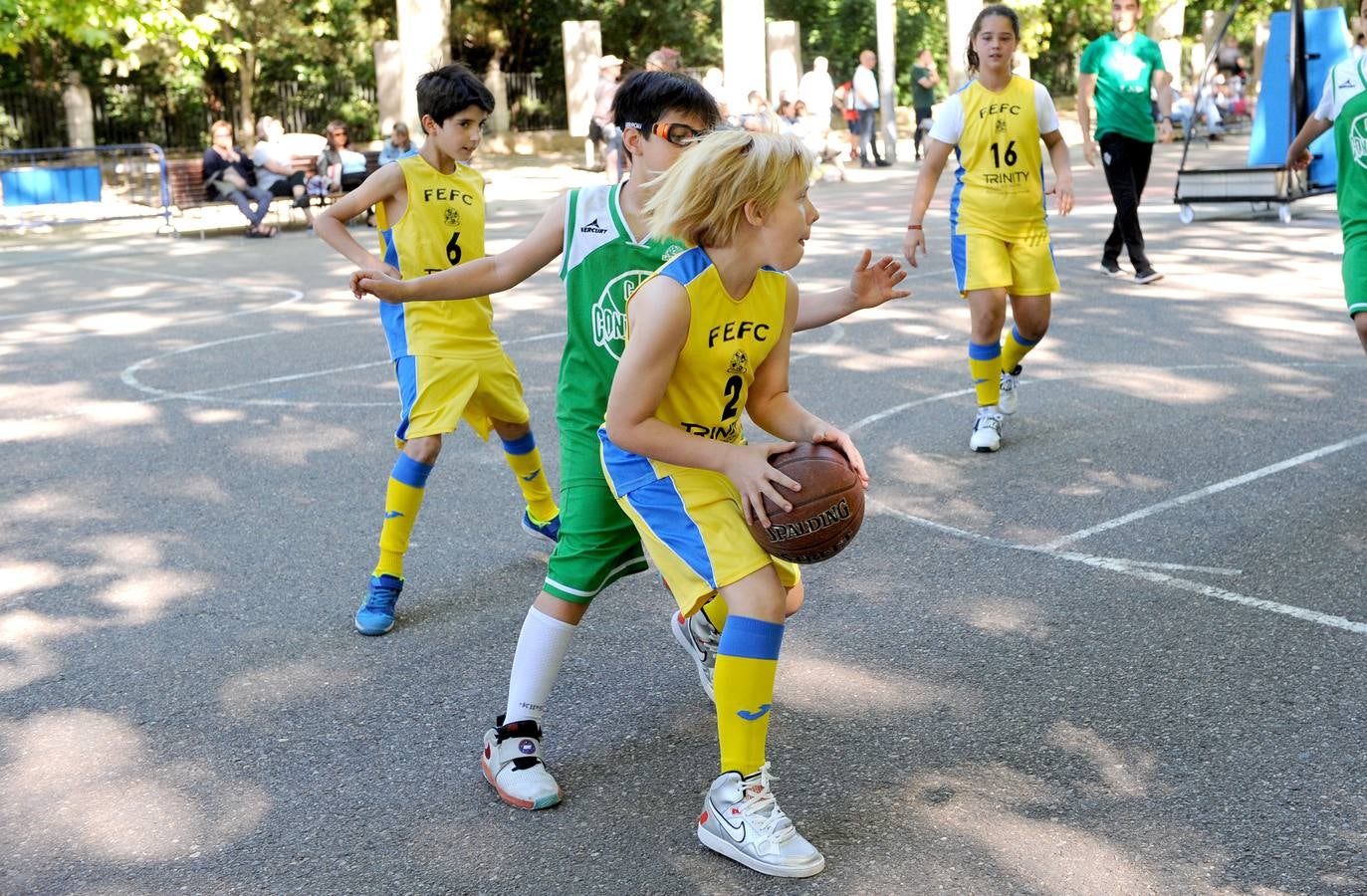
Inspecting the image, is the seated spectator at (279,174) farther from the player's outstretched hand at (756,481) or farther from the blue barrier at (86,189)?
the player's outstretched hand at (756,481)

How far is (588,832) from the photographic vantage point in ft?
11.9

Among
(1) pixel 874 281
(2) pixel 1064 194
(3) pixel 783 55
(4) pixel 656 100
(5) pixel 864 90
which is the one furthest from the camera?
(3) pixel 783 55

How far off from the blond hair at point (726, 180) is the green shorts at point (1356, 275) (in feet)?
11.0

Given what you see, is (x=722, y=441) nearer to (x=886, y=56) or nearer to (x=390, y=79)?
(x=390, y=79)

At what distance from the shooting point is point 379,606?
5148 millimetres

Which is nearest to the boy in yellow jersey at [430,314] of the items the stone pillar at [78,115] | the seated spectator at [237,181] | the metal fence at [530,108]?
the seated spectator at [237,181]

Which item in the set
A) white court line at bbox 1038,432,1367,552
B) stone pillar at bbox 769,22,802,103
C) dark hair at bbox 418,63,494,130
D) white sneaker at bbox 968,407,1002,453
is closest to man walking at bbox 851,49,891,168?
stone pillar at bbox 769,22,802,103

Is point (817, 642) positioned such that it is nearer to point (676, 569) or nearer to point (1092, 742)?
point (1092, 742)

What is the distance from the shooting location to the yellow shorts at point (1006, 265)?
718 cm

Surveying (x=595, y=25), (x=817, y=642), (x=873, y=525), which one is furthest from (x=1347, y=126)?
(x=595, y=25)

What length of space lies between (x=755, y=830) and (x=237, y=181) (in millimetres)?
18588

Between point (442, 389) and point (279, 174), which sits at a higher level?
point (279, 174)

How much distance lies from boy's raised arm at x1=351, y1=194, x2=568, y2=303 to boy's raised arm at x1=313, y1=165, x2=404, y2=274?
1120mm

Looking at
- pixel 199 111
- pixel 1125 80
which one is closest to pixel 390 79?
pixel 199 111
